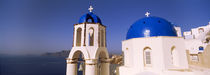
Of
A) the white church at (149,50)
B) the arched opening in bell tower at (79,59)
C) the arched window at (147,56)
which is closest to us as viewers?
the white church at (149,50)

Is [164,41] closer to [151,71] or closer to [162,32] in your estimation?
[162,32]

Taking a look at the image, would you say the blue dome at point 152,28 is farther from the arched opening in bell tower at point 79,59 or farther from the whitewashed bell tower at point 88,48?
the arched opening in bell tower at point 79,59

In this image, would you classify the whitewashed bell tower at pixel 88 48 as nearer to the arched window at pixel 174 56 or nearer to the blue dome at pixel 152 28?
the blue dome at pixel 152 28

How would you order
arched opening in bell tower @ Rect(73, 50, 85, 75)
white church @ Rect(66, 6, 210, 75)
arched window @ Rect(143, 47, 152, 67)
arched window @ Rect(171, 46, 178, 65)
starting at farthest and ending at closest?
arched opening in bell tower @ Rect(73, 50, 85, 75) < arched window @ Rect(143, 47, 152, 67) < arched window @ Rect(171, 46, 178, 65) < white church @ Rect(66, 6, 210, 75)

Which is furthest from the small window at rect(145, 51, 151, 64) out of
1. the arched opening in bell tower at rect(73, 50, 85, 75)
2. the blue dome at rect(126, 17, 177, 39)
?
the arched opening in bell tower at rect(73, 50, 85, 75)

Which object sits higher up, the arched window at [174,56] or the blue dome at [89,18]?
the blue dome at [89,18]

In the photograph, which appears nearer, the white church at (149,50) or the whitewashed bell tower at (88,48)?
the white church at (149,50)

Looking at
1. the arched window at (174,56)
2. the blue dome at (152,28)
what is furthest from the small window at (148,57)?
the arched window at (174,56)

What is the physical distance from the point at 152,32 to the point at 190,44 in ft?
53.8

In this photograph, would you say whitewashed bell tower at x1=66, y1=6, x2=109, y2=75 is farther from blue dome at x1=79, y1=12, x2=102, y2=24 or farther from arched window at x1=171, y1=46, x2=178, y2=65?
arched window at x1=171, y1=46, x2=178, y2=65

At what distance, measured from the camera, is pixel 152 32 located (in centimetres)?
898

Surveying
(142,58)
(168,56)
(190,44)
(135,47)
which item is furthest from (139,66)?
(190,44)

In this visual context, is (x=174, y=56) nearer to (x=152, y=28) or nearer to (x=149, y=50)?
(x=149, y=50)

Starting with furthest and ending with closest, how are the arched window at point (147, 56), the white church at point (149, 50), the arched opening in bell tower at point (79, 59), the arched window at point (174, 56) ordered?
the arched opening in bell tower at point (79, 59) < the arched window at point (147, 56) < the arched window at point (174, 56) < the white church at point (149, 50)
